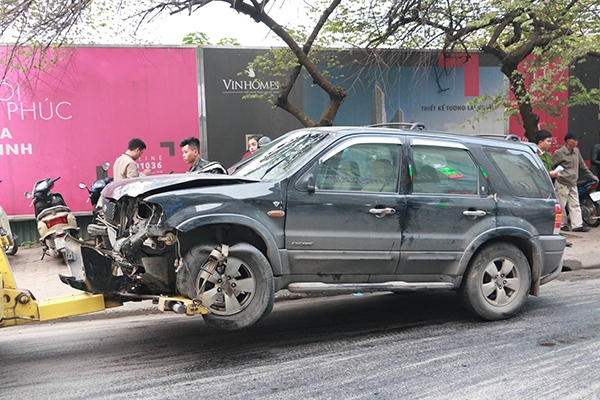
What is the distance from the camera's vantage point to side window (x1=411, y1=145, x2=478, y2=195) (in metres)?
5.59

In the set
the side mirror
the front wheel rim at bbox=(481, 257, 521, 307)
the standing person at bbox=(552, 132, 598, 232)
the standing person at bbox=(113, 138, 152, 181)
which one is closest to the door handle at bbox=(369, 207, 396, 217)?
the side mirror

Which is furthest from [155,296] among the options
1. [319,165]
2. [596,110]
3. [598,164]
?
[596,110]

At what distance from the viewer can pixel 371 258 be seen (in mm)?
5328

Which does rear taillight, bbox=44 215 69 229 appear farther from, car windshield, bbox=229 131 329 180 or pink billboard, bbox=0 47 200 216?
car windshield, bbox=229 131 329 180

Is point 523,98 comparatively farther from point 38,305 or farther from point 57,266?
point 38,305

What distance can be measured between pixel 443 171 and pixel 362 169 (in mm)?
885

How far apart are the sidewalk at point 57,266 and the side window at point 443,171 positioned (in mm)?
2514

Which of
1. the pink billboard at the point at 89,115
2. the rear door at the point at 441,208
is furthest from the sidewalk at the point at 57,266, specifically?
the rear door at the point at 441,208

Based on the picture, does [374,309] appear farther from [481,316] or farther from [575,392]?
[575,392]

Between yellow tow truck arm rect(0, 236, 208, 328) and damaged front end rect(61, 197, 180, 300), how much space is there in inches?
6.3

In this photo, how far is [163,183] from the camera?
468 cm

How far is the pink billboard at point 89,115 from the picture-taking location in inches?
394

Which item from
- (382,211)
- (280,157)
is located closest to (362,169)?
(382,211)

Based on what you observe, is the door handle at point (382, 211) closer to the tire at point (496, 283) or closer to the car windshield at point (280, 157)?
the car windshield at point (280, 157)
